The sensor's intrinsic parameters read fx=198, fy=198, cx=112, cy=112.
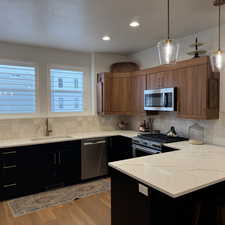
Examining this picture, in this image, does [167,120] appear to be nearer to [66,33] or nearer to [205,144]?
[205,144]

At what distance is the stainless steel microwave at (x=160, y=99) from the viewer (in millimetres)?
3230

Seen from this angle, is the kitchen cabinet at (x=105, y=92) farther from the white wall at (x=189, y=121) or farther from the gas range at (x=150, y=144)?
the gas range at (x=150, y=144)

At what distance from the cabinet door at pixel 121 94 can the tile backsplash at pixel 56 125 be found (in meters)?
0.49

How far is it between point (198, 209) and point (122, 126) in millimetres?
3073

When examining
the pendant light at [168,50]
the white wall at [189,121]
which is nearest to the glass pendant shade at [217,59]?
the pendant light at [168,50]

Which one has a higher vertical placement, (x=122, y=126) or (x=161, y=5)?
(x=161, y=5)


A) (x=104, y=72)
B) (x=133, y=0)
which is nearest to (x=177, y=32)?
(x=133, y=0)

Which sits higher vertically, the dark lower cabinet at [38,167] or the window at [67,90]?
the window at [67,90]

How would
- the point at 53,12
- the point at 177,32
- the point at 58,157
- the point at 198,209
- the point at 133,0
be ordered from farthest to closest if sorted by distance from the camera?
the point at 58,157, the point at 177,32, the point at 53,12, the point at 133,0, the point at 198,209

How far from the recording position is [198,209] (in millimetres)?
1683

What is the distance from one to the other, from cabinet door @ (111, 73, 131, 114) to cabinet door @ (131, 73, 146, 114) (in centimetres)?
12

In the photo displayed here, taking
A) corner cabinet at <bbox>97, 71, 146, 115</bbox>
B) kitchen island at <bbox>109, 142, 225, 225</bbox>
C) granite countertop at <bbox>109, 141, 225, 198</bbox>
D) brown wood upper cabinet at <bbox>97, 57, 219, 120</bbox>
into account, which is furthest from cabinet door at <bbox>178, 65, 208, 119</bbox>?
corner cabinet at <bbox>97, 71, 146, 115</bbox>

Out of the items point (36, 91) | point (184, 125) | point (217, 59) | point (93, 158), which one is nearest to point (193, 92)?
point (184, 125)

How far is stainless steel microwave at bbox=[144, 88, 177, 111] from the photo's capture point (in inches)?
A: 127
